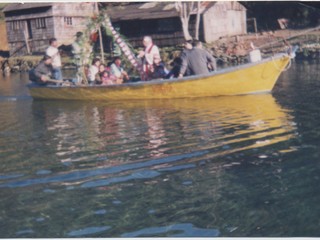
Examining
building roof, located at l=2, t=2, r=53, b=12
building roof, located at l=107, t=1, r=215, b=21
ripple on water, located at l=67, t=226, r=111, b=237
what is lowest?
ripple on water, located at l=67, t=226, r=111, b=237

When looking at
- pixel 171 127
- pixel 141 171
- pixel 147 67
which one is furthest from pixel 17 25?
pixel 141 171

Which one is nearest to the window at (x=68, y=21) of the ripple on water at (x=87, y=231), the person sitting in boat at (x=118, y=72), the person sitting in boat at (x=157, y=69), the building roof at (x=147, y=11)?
the building roof at (x=147, y=11)

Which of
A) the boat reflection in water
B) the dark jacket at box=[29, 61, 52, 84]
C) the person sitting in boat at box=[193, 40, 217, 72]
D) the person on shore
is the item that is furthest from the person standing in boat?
the dark jacket at box=[29, 61, 52, 84]

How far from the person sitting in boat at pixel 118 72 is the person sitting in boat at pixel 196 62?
2539 millimetres

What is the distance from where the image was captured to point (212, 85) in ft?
52.6

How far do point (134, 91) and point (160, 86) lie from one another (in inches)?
38.5

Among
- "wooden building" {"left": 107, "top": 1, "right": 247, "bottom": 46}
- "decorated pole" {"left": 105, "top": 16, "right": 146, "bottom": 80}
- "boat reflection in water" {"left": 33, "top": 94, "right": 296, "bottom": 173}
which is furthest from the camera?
"wooden building" {"left": 107, "top": 1, "right": 247, "bottom": 46}

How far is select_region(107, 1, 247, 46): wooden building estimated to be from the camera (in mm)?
38759

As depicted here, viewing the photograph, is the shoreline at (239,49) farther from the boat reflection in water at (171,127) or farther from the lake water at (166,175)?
the lake water at (166,175)

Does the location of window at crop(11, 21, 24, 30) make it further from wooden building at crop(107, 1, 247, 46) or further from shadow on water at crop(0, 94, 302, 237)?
shadow on water at crop(0, 94, 302, 237)

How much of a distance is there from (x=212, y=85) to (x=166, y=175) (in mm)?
8960

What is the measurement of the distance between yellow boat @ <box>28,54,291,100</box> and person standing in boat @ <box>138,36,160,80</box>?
1.05 meters

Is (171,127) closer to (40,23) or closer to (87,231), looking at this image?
(87,231)

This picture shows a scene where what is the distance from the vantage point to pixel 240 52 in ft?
114
